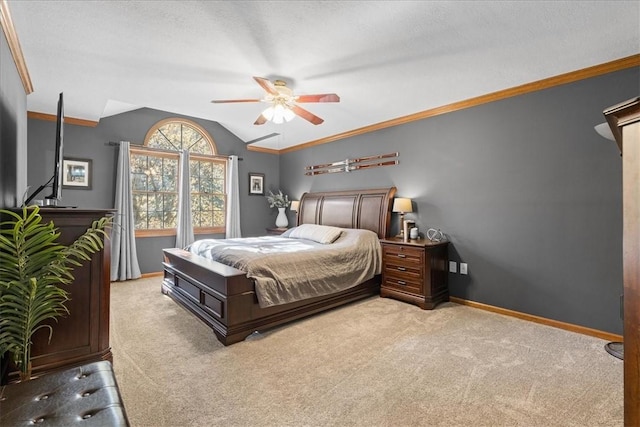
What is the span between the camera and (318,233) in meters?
4.53

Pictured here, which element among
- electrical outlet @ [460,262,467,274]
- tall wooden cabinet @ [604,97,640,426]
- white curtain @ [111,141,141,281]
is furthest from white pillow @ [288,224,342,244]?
tall wooden cabinet @ [604,97,640,426]

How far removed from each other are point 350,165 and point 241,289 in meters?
3.18

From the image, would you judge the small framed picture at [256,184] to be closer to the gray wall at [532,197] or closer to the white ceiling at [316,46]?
the white ceiling at [316,46]

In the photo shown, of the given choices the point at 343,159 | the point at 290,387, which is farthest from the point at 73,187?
the point at 290,387

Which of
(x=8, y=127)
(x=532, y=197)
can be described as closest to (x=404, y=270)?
(x=532, y=197)

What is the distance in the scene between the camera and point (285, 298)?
120 inches

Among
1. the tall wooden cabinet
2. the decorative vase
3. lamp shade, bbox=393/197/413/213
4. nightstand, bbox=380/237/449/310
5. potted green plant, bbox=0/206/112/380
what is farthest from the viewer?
the decorative vase

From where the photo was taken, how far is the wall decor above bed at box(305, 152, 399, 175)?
4.72 m

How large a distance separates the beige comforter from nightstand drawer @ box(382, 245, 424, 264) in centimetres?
22

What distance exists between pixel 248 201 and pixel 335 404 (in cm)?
504

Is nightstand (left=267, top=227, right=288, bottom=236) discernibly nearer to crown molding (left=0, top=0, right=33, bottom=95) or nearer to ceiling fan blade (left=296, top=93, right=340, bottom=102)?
ceiling fan blade (left=296, top=93, right=340, bottom=102)

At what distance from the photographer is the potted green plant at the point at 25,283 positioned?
61.8 inches

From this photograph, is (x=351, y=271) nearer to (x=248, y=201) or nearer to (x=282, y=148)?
(x=248, y=201)

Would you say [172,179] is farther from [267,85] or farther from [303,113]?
[267,85]
